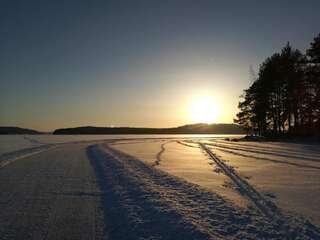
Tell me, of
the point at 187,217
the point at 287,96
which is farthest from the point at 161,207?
the point at 287,96

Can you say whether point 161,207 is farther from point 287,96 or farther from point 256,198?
point 287,96

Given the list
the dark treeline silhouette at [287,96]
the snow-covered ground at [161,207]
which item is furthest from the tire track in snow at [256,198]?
the dark treeline silhouette at [287,96]

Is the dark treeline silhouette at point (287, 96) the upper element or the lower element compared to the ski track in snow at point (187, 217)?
upper

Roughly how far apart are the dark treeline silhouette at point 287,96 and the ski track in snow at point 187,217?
109ft

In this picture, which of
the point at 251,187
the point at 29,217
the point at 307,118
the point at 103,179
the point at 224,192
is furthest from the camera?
the point at 307,118

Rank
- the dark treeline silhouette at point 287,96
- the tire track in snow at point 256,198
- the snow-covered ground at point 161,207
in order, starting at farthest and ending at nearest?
the dark treeline silhouette at point 287,96 < the tire track in snow at point 256,198 < the snow-covered ground at point 161,207

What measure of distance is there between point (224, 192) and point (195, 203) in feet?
4.39

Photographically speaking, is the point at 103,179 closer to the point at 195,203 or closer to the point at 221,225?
the point at 195,203

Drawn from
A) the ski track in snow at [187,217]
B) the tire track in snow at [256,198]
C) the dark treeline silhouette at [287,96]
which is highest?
the dark treeline silhouette at [287,96]

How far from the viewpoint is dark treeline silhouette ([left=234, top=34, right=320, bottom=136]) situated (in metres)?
36.1

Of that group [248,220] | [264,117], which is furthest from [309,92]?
[248,220]

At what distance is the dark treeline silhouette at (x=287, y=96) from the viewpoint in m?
36.1

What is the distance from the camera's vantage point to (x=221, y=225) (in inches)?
200

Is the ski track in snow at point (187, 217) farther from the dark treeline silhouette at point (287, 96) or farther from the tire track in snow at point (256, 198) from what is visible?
the dark treeline silhouette at point (287, 96)
